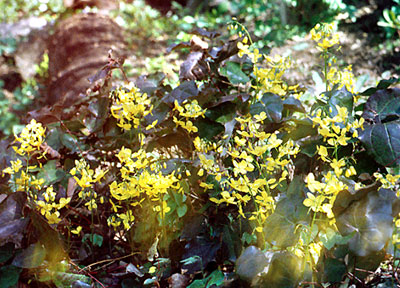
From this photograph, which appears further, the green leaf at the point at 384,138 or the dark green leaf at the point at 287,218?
the green leaf at the point at 384,138

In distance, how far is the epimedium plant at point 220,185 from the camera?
3.92ft

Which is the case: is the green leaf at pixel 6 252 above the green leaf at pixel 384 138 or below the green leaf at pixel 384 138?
below

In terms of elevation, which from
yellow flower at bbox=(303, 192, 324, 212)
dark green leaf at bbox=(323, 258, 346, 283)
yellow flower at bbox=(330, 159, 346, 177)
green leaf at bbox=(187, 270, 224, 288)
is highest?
yellow flower at bbox=(330, 159, 346, 177)

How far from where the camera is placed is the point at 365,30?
480cm

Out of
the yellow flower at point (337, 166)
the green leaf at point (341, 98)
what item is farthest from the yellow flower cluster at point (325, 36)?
the yellow flower at point (337, 166)

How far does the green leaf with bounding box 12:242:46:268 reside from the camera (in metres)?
1.41

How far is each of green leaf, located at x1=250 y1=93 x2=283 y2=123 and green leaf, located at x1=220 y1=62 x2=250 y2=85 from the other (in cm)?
19

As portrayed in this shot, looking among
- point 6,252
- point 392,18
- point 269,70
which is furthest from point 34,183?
point 392,18

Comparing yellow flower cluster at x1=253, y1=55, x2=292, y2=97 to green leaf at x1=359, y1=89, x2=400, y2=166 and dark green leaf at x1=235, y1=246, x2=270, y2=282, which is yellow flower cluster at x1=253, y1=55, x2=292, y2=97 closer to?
green leaf at x1=359, y1=89, x2=400, y2=166

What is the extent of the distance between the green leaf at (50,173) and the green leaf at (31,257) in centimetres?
34

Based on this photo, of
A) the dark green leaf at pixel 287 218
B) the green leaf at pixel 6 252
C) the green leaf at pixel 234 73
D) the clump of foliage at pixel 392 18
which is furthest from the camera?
the clump of foliage at pixel 392 18

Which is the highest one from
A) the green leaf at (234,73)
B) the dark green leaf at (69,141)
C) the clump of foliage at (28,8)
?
the green leaf at (234,73)

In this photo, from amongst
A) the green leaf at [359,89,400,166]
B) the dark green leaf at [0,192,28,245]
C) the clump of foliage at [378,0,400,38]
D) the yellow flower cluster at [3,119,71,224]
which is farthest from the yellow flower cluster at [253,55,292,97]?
the clump of foliage at [378,0,400,38]

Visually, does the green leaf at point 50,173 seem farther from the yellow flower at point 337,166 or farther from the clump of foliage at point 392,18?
the clump of foliage at point 392,18
